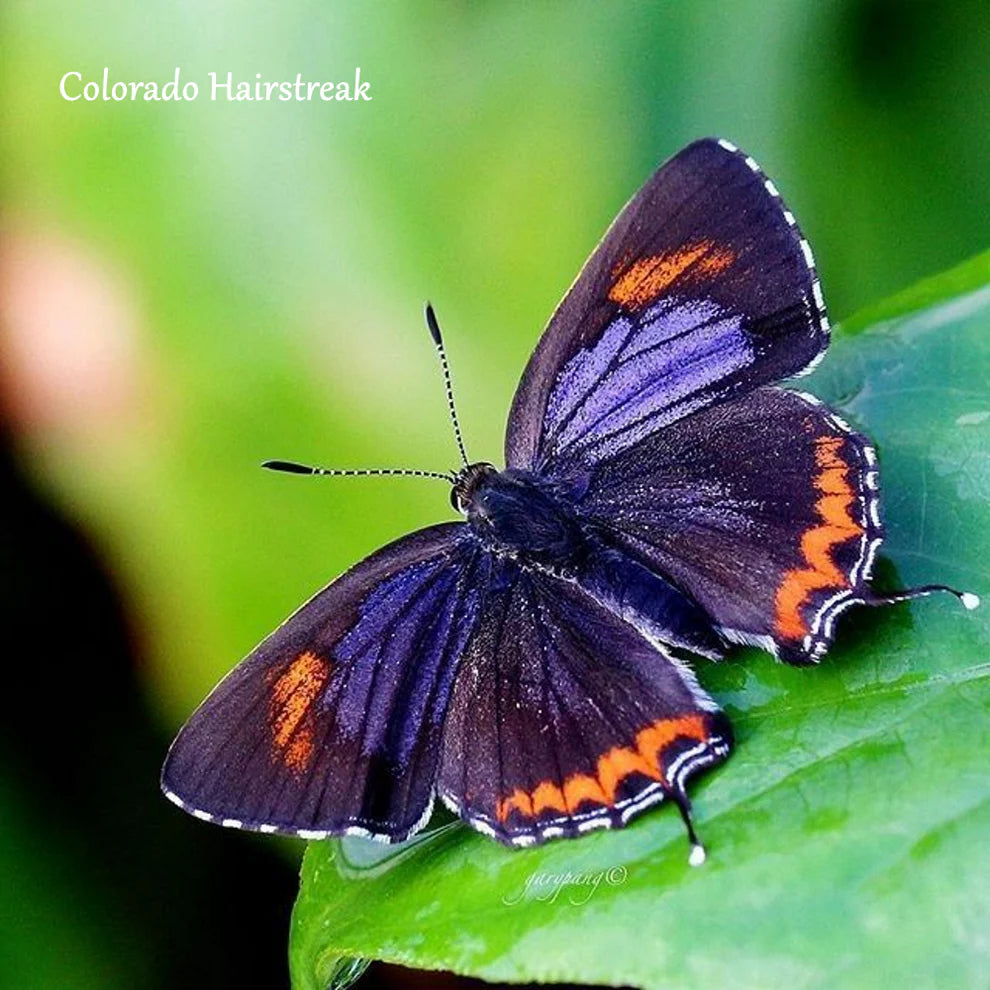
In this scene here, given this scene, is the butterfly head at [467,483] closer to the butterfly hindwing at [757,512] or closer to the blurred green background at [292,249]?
the butterfly hindwing at [757,512]

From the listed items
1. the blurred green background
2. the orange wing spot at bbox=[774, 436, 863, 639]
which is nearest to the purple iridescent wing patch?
the orange wing spot at bbox=[774, 436, 863, 639]

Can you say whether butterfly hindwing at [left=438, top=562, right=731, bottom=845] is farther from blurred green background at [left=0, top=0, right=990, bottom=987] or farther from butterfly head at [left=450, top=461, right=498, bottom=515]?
blurred green background at [left=0, top=0, right=990, bottom=987]

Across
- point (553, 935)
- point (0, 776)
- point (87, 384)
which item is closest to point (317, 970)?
point (553, 935)

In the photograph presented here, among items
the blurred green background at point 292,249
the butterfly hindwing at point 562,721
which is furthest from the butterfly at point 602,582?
the blurred green background at point 292,249

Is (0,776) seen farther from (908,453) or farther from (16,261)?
(908,453)

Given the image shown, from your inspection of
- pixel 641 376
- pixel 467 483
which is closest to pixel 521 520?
pixel 467 483
